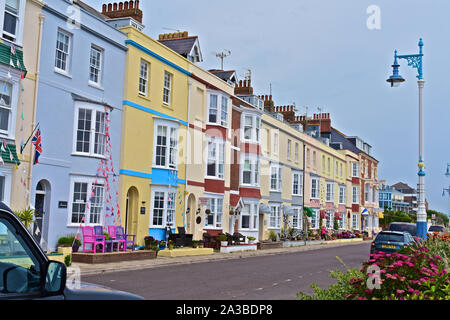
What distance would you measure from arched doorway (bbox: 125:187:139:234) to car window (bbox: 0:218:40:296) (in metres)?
20.1

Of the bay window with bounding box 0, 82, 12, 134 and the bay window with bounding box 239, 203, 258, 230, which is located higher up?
the bay window with bounding box 0, 82, 12, 134

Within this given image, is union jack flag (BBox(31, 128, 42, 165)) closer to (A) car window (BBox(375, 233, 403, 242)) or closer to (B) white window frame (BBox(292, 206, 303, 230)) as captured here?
(A) car window (BBox(375, 233, 403, 242))

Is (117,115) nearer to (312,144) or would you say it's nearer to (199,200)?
(199,200)

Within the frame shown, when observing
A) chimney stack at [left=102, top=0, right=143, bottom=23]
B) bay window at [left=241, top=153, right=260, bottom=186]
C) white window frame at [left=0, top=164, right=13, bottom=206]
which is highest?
chimney stack at [left=102, top=0, right=143, bottom=23]

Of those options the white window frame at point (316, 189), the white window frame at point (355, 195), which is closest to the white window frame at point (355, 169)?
the white window frame at point (355, 195)

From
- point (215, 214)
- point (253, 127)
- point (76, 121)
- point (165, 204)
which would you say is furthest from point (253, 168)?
point (76, 121)

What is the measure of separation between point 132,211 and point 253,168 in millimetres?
13444

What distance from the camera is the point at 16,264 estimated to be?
3.65 m

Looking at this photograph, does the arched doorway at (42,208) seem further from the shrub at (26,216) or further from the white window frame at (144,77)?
the white window frame at (144,77)

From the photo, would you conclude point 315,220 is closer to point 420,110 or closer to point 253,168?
point 253,168

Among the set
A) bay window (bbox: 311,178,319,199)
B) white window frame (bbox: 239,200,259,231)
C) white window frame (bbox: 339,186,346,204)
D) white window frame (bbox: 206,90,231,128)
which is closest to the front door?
white window frame (bbox: 206,90,231,128)

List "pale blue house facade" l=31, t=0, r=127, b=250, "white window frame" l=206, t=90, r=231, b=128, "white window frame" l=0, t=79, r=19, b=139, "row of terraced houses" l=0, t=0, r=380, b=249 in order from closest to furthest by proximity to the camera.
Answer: "white window frame" l=0, t=79, r=19, b=139 < "row of terraced houses" l=0, t=0, r=380, b=249 < "pale blue house facade" l=31, t=0, r=127, b=250 < "white window frame" l=206, t=90, r=231, b=128

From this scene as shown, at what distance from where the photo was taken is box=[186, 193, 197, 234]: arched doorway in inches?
1133

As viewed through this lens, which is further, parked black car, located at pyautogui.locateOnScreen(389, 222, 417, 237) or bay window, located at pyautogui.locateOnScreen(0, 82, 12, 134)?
parked black car, located at pyautogui.locateOnScreen(389, 222, 417, 237)
